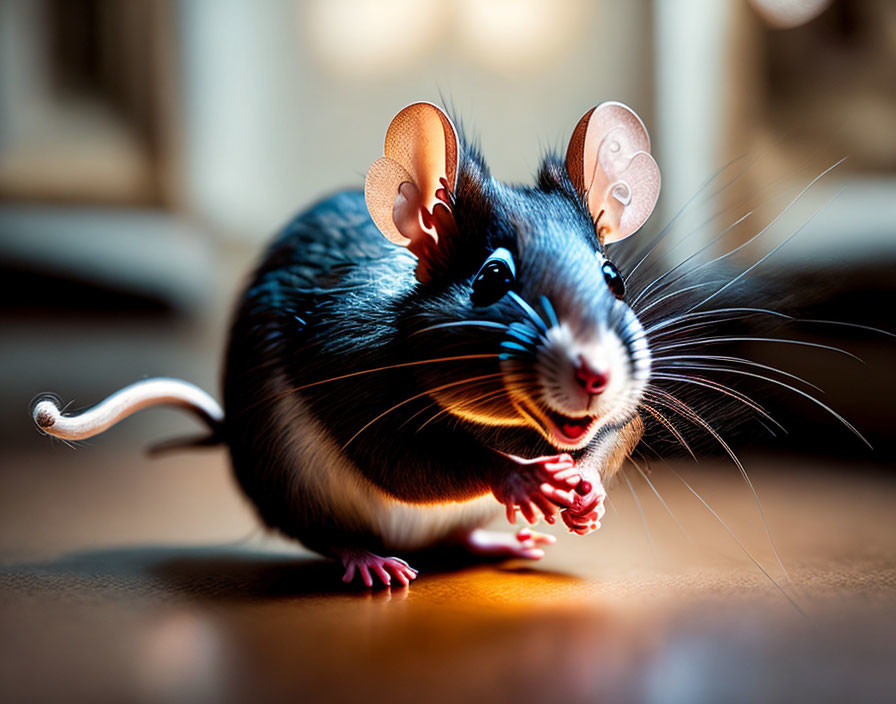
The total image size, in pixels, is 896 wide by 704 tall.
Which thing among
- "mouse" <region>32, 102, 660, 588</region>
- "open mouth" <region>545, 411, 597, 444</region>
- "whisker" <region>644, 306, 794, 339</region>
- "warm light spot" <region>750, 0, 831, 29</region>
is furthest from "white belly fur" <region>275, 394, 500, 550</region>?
"warm light spot" <region>750, 0, 831, 29</region>

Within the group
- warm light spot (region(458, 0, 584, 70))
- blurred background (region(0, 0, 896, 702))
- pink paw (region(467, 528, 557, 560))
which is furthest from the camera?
warm light spot (region(458, 0, 584, 70))

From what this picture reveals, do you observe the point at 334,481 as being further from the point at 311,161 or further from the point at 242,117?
the point at 242,117

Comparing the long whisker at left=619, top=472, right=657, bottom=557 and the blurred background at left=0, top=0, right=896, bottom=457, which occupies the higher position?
the blurred background at left=0, top=0, right=896, bottom=457

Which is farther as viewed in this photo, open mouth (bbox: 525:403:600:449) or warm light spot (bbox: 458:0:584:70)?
warm light spot (bbox: 458:0:584:70)

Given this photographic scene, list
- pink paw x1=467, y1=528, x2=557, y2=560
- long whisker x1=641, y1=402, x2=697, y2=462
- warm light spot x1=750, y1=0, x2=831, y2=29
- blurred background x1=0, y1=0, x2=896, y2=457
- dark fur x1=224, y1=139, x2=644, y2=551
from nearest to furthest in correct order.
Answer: dark fur x1=224, y1=139, x2=644, y2=551
long whisker x1=641, y1=402, x2=697, y2=462
pink paw x1=467, y1=528, x2=557, y2=560
warm light spot x1=750, y1=0, x2=831, y2=29
blurred background x1=0, y1=0, x2=896, y2=457

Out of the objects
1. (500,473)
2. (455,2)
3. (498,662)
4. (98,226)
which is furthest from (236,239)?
(498,662)

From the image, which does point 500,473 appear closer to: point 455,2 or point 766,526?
point 766,526

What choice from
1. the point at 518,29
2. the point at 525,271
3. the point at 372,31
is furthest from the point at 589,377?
the point at 372,31

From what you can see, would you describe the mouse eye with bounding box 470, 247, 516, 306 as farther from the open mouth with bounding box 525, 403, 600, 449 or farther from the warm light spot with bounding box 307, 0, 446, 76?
the warm light spot with bounding box 307, 0, 446, 76
